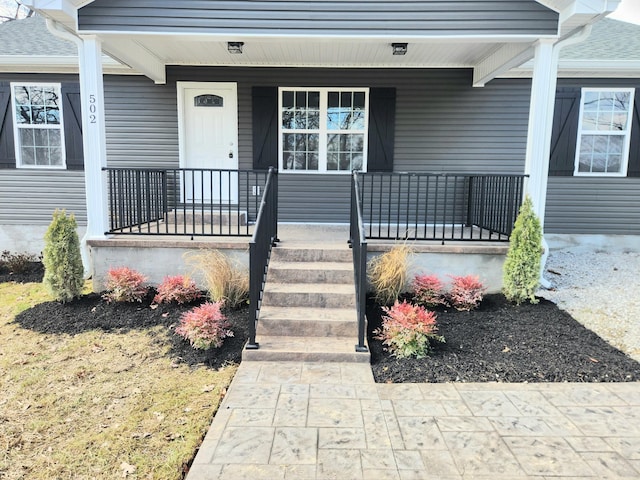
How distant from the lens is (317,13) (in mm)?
4918

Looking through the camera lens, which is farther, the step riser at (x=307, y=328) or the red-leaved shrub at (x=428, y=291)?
the red-leaved shrub at (x=428, y=291)

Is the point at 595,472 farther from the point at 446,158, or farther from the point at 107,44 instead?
the point at 107,44

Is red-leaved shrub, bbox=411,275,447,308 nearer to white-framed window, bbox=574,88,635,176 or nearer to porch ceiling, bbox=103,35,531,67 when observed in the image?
porch ceiling, bbox=103,35,531,67

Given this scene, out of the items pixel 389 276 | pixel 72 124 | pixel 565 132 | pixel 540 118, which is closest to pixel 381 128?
pixel 540 118

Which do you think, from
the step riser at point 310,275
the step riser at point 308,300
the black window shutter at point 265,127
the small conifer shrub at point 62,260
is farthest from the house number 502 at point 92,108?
the step riser at point 308,300

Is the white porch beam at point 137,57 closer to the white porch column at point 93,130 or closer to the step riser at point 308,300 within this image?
the white porch column at point 93,130

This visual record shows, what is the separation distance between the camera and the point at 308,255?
508cm

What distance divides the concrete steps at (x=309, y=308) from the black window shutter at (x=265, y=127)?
247 cm

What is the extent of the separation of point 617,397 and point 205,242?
4262 mm

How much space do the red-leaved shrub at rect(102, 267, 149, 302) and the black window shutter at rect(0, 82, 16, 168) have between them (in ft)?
12.8

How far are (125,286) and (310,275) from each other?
6.91 feet

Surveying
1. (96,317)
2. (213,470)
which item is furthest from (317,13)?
(213,470)

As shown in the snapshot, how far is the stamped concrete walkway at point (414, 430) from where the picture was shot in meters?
2.37

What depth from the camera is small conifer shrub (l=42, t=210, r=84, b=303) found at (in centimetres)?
491
